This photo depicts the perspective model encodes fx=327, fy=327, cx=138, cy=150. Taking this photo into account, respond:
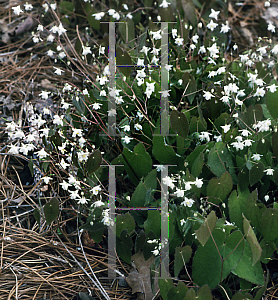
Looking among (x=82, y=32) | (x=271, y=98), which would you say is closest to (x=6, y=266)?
(x=271, y=98)

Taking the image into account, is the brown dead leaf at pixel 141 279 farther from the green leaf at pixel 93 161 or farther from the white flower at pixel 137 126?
the white flower at pixel 137 126

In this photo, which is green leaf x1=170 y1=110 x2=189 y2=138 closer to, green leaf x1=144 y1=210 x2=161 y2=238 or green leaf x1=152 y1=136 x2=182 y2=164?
green leaf x1=152 y1=136 x2=182 y2=164

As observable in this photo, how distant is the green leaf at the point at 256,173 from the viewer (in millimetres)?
1174

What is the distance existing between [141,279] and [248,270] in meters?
0.36

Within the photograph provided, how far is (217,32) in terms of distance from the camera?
1.94 metres

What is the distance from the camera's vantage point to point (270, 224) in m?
1.10

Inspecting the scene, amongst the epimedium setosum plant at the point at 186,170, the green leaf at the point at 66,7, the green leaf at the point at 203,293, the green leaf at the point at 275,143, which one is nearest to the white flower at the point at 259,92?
the epimedium setosum plant at the point at 186,170

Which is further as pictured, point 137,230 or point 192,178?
point 137,230

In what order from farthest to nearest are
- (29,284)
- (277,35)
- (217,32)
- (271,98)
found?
(277,35)
(217,32)
(271,98)
(29,284)

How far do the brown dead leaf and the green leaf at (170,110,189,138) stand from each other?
0.47 metres

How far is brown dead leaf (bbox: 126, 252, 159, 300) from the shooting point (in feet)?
3.63

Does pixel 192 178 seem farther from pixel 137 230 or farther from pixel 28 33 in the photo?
pixel 28 33

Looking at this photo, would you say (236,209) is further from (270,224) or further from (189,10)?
(189,10)

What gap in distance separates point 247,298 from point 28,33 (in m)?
1.87
